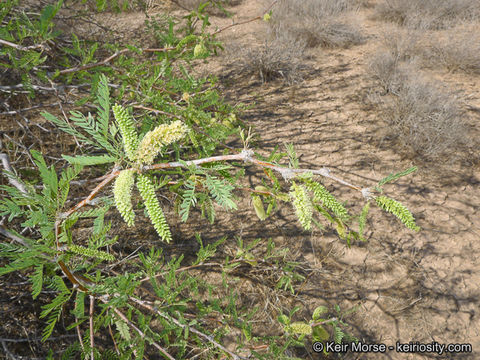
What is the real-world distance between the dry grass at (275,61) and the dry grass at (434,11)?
247 cm

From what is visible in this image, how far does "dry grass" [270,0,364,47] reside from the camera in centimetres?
489

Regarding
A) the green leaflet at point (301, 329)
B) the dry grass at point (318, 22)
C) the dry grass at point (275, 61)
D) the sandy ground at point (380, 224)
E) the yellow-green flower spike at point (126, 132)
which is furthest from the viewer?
the dry grass at point (318, 22)

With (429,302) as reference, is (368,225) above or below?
above

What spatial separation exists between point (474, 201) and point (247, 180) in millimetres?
2317

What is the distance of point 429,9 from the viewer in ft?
17.9

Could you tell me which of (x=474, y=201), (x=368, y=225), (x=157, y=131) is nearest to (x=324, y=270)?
(x=368, y=225)

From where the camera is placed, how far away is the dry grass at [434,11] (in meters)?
5.30

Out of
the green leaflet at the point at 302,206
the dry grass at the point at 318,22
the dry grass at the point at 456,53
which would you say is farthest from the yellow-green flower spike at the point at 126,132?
the dry grass at the point at 456,53

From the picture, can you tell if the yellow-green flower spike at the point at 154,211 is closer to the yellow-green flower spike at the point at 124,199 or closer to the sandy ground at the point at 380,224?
the yellow-green flower spike at the point at 124,199

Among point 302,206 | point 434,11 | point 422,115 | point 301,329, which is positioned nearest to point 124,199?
point 302,206

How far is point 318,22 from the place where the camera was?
501 centimetres

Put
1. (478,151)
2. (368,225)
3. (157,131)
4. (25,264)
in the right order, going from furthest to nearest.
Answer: (478,151), (368,225), (25,264), (157,131)

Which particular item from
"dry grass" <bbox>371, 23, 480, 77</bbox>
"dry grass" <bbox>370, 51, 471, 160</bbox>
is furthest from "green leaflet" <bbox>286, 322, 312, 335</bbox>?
"dry grass" <bbox>371, 23, 480, 77</bbox>

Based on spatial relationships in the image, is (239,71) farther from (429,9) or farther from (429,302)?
(429,9)
